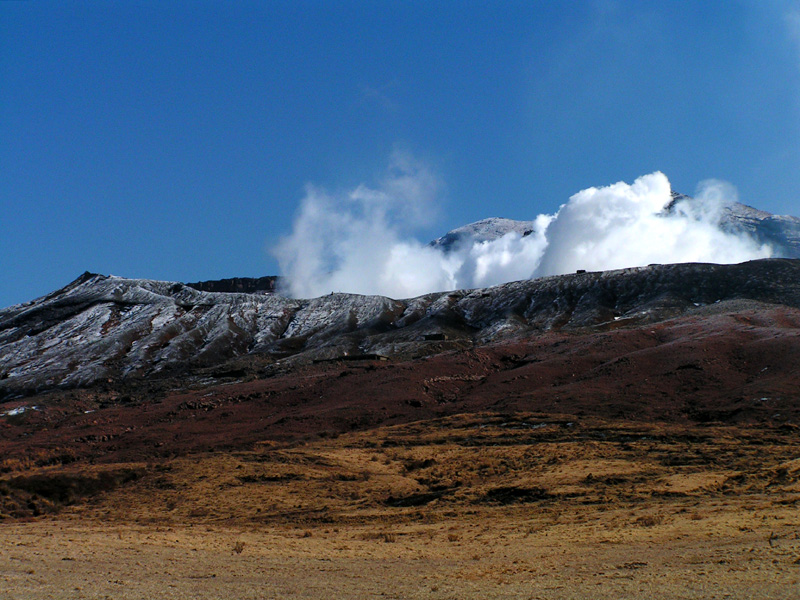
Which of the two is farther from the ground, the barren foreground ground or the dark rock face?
the dark rock face

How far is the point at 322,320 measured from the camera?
15388 cm

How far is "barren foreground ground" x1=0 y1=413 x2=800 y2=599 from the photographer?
18703 millimetres

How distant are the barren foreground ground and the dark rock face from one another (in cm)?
5696

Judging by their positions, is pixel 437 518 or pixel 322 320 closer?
pixel 437 518

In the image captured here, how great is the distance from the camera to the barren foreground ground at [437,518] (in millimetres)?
18703

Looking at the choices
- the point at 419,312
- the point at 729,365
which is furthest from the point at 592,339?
the point at 419,312

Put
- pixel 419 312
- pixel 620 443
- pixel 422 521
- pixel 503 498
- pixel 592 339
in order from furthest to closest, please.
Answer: pixel 419 312 < pixel 592 339 < pixel 620 443 < pixel 503 498 < pixel 422 521

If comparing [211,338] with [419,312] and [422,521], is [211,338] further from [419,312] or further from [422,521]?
[422,521]

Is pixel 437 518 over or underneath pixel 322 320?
underneath

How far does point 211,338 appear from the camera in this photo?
13875 cm

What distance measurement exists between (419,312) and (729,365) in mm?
93113

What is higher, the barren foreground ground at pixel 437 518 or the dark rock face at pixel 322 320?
the dark rock face at pixel 322 320

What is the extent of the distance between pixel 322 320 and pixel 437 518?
4934 inches

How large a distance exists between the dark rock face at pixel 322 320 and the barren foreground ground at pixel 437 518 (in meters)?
57.0
